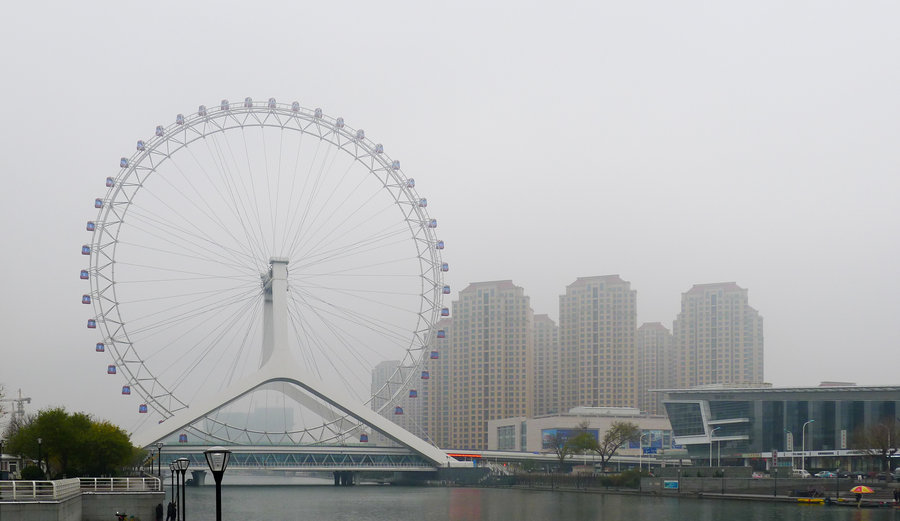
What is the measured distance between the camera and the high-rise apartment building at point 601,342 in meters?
134

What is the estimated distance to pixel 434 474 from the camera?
3563 inches

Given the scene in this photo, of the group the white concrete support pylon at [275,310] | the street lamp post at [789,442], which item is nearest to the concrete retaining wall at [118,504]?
the white concrete support pylon at [275,310]

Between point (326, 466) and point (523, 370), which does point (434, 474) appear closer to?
point (326, 466)

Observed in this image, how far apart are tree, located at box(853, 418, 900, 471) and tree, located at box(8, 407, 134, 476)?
4492 cm

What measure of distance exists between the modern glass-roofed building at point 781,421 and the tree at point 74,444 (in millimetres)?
46575

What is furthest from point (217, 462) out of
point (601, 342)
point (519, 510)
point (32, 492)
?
point (601, 342)

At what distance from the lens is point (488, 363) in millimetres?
135250

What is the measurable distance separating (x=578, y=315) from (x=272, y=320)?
6905 cm

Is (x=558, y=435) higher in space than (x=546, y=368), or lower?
lower

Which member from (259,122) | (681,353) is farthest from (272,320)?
(681,353)

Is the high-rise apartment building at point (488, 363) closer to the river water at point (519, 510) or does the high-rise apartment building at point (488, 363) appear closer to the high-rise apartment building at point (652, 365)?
the high-rise apartment building at point (652, 365)

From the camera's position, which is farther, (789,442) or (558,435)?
(558,435)

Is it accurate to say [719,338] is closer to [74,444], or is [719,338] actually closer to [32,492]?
[74,444]

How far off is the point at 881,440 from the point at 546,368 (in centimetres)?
7313
